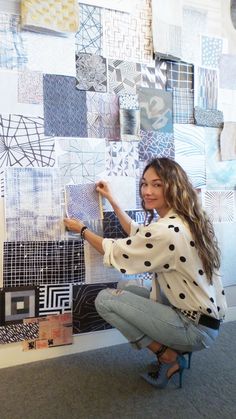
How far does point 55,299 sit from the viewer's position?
1.56 metres

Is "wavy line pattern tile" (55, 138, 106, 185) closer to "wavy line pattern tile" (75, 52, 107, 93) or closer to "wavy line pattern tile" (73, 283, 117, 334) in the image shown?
"wavy line pattern tile" (75, 52, 107, 93)

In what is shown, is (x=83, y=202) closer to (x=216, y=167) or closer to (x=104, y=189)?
(x=104, y=189)

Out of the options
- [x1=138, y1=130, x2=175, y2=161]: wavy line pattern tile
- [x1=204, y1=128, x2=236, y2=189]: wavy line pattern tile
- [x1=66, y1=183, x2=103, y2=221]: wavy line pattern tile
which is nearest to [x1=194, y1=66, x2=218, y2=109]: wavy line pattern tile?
[x1=204, y1=128, x2=236, y2=189]: wavy line pattern tile

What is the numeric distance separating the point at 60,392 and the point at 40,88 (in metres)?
1.20

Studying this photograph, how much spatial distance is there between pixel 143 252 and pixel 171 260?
104 millimetres

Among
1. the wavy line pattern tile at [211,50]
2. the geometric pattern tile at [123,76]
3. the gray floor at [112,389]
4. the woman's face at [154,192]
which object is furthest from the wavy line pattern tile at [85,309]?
the wavy line pattern tile at [211,50]

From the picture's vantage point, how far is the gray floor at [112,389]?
3.99 feet

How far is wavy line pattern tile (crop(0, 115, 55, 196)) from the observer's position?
1.46m

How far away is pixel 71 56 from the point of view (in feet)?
5.12

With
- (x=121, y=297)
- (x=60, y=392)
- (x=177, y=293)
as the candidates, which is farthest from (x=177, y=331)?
(x=60, y=392)

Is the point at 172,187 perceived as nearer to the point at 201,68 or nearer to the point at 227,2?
the point at 201,68

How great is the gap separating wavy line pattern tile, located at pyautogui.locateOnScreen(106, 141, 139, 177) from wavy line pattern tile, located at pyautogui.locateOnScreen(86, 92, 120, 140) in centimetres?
5

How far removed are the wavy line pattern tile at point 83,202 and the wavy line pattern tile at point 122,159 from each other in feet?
0.43

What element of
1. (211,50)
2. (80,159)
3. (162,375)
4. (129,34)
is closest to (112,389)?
(162,375)
